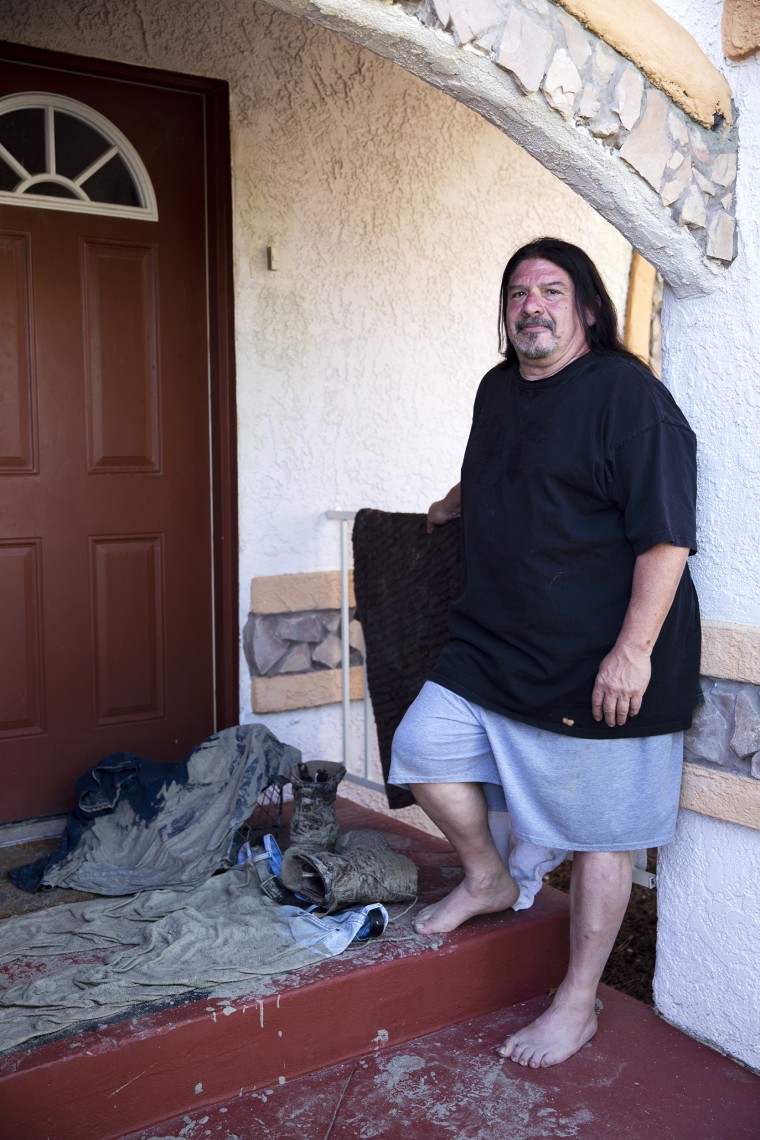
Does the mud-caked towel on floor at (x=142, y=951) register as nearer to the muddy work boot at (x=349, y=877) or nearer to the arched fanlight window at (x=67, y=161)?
the muddy work boot at (x=349, y=877)

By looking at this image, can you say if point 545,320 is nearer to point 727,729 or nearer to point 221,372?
point 727,729

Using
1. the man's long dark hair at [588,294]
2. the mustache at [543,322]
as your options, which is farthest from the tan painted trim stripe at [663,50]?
the mustache at [543,322]

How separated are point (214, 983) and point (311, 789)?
2.39ft

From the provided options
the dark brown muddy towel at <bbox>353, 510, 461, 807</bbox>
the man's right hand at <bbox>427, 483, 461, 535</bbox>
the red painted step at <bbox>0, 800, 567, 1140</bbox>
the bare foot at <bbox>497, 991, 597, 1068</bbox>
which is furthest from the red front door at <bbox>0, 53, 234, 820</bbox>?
the bare foot at <bbox>497, 991, 597, 1068</bbox>

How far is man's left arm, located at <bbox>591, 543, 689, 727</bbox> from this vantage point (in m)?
2.27

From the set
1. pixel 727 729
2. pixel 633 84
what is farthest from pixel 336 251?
pixel 727 729

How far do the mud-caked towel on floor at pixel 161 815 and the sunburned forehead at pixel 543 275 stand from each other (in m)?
1.62

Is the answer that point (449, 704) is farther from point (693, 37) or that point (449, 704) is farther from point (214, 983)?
point (693, 37)

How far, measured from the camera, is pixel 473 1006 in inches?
107

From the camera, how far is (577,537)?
2.38 m

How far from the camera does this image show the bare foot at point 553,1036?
8.13 ft

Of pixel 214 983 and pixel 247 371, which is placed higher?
pixel 247 371

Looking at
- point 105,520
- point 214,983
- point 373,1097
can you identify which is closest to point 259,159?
point 105,520

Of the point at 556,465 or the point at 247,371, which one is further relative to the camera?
the point at 247,371
